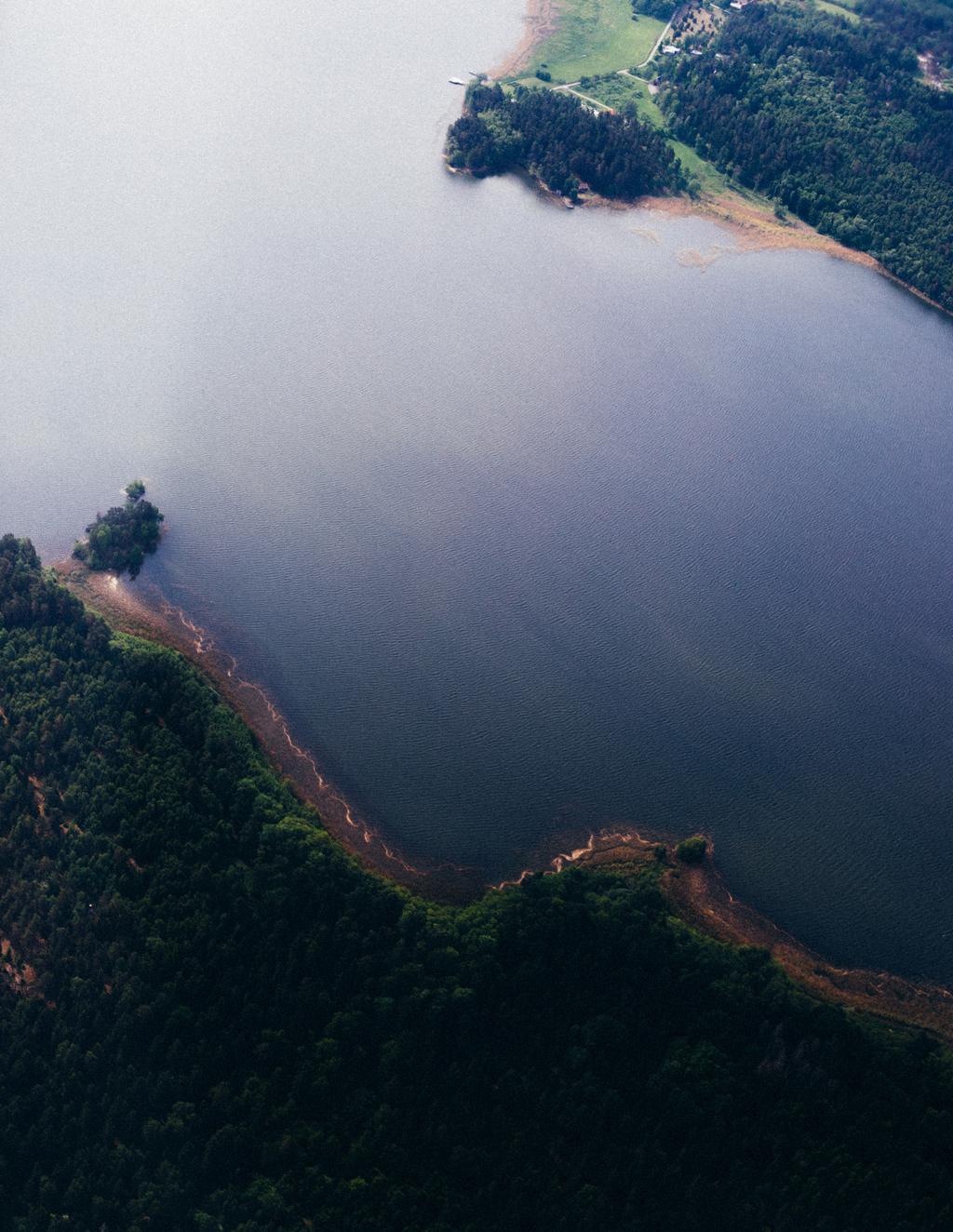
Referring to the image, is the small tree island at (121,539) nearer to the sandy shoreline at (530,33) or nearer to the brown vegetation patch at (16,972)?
the brown vegetation patch at (16,972)

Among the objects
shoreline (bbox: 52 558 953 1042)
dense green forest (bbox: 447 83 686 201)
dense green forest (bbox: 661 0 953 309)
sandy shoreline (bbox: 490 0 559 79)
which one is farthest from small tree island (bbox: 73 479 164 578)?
sandy shoreline (bbox: 490 0 559 79)

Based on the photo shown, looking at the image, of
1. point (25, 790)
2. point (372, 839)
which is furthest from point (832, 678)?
point (25, 790)

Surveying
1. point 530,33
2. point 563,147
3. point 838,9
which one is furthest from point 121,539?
point 838,9

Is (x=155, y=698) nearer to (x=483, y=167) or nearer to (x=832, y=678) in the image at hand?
(x=832, y=678)

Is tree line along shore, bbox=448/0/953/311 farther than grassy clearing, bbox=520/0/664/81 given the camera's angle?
No

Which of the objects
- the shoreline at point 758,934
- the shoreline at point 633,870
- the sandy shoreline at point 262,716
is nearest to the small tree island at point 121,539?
the sandy shoreline at point 262,716

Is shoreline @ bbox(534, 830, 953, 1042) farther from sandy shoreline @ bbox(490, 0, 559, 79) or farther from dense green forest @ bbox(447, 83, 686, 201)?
sandy shoreline @ bbox(490, 0, 559, 79)

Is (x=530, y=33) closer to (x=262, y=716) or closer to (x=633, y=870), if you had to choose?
(x=262, y=716)
